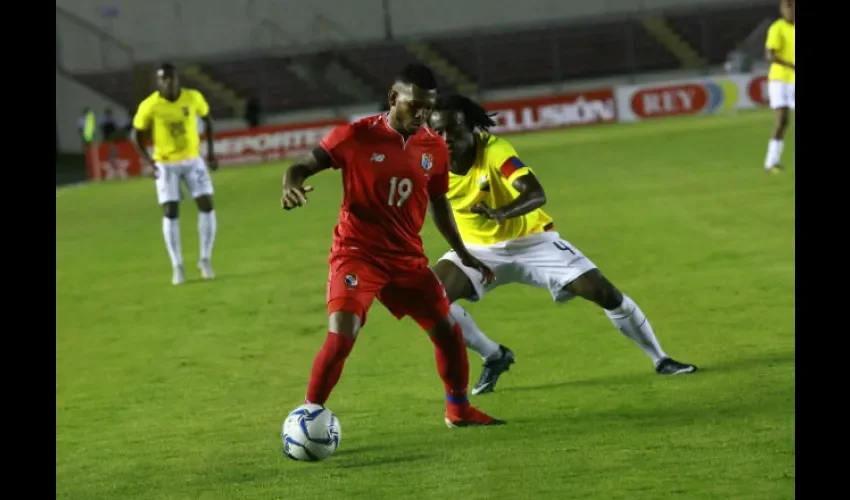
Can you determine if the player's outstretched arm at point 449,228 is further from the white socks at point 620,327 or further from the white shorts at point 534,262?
the white socks at point 620,327

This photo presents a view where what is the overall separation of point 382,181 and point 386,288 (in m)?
0.64

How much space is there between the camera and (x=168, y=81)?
1623 centimetres

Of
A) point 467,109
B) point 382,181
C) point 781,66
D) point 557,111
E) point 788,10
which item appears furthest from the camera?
point 557,111

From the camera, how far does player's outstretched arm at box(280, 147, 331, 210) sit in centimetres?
715

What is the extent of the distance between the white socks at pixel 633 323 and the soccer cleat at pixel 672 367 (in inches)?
4.8

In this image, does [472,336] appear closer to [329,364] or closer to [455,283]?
[455,283]

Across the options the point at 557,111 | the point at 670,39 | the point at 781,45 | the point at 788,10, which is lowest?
the point at 557,111

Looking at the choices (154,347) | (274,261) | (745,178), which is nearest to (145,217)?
(274,261)

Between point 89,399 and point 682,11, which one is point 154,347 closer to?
point 89,399

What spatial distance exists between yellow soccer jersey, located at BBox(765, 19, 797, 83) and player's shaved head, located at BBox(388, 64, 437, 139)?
1436cm

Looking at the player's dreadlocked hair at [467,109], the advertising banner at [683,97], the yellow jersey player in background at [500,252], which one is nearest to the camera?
the player's dreadlocked hair at [467,109]

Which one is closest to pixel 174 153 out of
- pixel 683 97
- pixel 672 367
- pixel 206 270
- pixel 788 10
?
pixel 206 270

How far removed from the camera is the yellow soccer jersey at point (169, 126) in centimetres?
1631

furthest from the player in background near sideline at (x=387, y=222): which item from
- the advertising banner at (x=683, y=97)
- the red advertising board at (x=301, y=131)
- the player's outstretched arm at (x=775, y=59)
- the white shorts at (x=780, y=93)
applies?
the advertising banner at (x=683, y=97)
